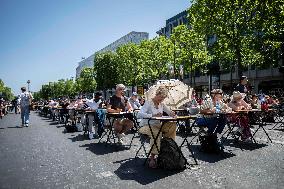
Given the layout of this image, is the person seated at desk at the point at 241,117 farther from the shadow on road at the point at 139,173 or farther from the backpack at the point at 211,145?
the shadow on road at the point at 139,173

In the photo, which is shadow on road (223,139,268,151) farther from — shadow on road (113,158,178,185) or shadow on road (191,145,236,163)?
shadow on road (113,158,178,185)

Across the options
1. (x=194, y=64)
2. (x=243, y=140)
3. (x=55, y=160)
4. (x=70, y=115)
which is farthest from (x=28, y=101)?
(x=194, y=64)

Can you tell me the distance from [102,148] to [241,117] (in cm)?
426

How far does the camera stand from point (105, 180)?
587cm

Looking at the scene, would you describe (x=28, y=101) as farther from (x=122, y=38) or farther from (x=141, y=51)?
(x=122, y=38)

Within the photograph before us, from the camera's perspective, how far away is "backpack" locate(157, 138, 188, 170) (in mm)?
6457

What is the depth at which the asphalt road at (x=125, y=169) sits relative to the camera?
560 cm

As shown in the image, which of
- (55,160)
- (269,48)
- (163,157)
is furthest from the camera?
(269,48)

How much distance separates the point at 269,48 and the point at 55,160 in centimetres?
3630

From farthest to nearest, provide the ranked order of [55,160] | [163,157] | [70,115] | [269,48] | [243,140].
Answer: [269,48] < [70,115] < [243,140] < [55,160] < [163,157]

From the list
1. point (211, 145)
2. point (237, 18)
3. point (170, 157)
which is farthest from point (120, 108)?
point (237, 18)

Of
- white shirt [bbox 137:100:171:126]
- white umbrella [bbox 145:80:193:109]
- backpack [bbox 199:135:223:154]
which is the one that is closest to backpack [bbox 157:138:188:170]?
white shirt [bbox 137:100:171:126]

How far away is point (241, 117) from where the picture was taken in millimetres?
9453

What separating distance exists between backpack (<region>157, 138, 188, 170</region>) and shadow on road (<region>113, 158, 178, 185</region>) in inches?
6.3
